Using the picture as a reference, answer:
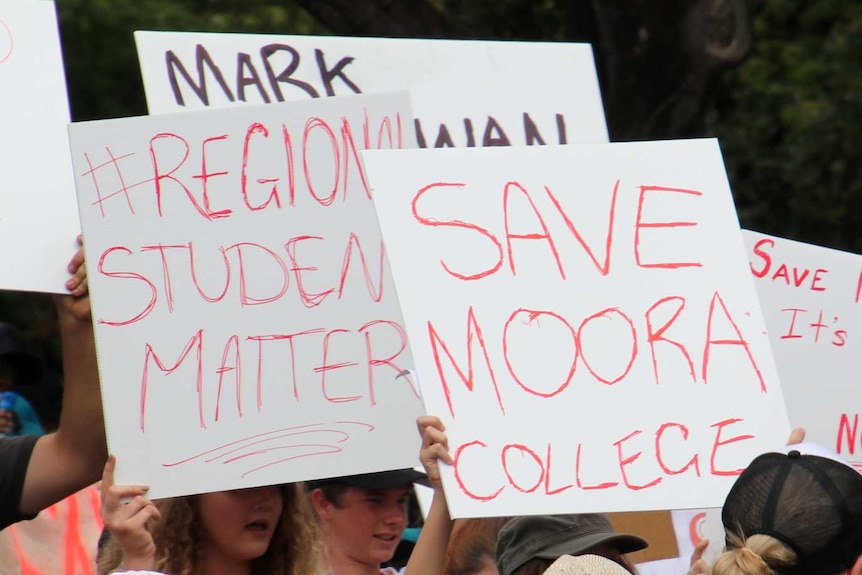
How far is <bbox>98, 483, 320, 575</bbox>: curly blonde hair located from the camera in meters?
2.82

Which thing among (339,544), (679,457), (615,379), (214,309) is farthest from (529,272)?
(339,544)

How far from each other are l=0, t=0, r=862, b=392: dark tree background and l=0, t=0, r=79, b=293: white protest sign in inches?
123

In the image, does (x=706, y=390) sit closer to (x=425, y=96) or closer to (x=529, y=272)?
(x=529, y=272)

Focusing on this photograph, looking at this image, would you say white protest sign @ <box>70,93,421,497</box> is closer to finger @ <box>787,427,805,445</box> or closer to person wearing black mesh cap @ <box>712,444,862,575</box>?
finger @ <box>787,427,805,445</box>

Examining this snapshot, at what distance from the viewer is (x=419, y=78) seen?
354 centimetres

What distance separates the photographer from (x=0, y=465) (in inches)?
109

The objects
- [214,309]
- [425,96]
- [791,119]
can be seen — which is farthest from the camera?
[791,119]

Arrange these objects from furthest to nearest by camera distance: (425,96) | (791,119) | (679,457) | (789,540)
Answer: (791,119)
(425,96)
(679,457)
(789,540)

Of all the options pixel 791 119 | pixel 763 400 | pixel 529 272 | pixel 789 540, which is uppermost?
pixel 791 119

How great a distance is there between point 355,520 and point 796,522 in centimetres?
→ 161

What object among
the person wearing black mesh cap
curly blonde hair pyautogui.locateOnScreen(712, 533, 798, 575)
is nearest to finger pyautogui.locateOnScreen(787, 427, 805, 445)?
the person wearing black mesh cap

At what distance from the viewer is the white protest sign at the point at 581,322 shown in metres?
2.51

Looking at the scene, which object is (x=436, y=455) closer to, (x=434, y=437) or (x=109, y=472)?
(x=434, y=437)

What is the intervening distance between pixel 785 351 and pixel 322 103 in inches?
49.4
